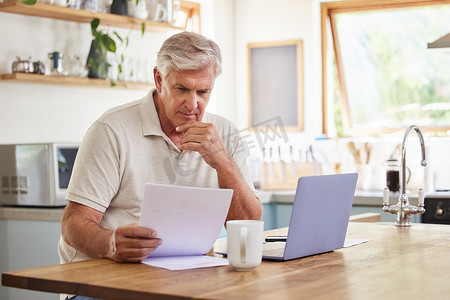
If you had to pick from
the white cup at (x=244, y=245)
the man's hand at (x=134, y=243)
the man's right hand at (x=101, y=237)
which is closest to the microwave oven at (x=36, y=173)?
the man's right hand at (x=101, y=237)

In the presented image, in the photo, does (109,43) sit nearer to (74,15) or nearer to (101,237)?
(74,15)

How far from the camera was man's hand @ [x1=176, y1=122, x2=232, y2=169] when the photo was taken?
2.28 metres

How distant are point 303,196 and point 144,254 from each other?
45 centimetres

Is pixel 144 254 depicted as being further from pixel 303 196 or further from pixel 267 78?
pixel 267 78

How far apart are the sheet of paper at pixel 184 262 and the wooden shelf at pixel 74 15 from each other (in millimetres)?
2274

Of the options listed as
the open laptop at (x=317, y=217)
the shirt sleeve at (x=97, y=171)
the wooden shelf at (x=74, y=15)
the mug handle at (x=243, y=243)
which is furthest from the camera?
the wooden shelf at (x=74, y=15)

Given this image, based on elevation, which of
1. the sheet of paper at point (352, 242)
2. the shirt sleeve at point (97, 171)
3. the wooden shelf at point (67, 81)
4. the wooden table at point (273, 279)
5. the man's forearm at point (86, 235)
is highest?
the wooden shelf at point (67, 81)

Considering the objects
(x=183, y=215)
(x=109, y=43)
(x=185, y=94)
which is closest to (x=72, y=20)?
(x=109, y=43)

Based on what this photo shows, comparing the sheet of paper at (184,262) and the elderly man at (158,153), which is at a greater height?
the elderly man at (158,153)

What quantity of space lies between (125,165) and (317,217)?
0.65m

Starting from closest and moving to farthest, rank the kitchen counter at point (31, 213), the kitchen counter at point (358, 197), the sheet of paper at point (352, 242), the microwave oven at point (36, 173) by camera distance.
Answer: the sheet of paper at point (352, 242)
the kitchen counter at point (31, 213)
the microwave oven at point (36, 173)
the kitchen counter at point (358, 197)

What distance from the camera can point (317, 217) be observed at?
1.99m

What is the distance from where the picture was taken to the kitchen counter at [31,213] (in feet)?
11.5

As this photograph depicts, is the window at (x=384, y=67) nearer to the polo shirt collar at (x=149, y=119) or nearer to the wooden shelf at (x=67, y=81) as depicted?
the wooden shelf at (x=67, y=81)
